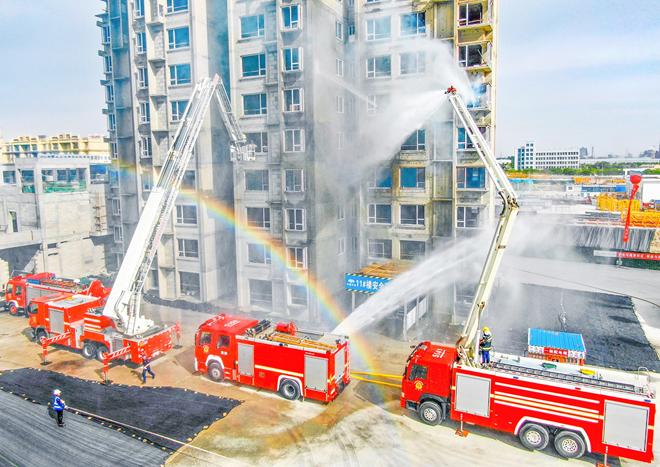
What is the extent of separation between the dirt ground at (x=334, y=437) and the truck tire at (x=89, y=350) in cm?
217

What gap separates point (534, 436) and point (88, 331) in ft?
74.6

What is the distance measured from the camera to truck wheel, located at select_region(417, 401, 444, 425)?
1978cm

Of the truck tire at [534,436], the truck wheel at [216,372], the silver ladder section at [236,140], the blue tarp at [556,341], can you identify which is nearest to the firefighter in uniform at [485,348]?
the truck tire at [534,436]

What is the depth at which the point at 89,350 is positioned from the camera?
27.8 m

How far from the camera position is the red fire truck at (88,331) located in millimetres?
25844

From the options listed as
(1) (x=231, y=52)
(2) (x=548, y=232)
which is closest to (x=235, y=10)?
(1) (x=231, y=52)

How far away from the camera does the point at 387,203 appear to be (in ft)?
119

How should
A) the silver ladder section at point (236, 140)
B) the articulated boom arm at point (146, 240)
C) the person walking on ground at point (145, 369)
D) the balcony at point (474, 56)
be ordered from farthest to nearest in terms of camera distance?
the silver ladder section at point (236, 140) → the balcony at point (474, 56) → the articulated boom arm at point (146, 240) → the person walking on ground at point (145, 369)

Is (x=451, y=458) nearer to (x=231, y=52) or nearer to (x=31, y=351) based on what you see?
(x=31, y=351)

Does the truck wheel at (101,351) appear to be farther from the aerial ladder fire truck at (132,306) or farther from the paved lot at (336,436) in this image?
the paved lot at (336,436)

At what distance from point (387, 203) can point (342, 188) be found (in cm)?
345

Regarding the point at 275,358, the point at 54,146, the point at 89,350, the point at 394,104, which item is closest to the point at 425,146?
the point at 394,104

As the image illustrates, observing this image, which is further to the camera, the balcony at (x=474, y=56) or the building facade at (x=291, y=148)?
the building facade at (x=291, y=148)

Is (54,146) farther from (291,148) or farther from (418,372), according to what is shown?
(418,372)
